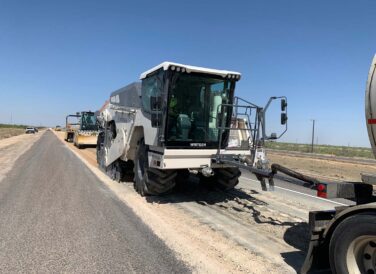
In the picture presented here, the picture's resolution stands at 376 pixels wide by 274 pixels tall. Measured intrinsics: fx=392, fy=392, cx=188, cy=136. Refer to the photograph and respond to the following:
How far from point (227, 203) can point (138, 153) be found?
9.08 feet

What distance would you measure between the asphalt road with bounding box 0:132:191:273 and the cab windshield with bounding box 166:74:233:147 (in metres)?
2.07

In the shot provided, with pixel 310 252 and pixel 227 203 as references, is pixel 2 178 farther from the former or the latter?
pixel 310 252

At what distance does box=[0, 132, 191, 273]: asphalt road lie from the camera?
4.91m

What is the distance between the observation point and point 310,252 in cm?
432

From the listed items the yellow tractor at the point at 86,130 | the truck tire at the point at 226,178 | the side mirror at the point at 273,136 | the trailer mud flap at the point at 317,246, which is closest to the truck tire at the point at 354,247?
the trailer mud flap at the point at 317,246

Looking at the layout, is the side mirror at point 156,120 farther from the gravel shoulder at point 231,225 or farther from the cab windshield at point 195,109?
the gravel shoulder at point 231,225

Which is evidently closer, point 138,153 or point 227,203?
point 227,203

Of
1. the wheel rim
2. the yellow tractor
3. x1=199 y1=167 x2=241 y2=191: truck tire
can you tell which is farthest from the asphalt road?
the yellow tractor

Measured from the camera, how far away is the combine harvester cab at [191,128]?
8484mm

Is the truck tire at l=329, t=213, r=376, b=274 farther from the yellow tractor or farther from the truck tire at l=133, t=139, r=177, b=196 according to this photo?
the yellow tractor

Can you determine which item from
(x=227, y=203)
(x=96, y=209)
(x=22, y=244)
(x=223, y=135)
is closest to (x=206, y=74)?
(x=223, y=135)

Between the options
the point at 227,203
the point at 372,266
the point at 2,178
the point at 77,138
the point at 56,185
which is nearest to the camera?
the point at 372,266

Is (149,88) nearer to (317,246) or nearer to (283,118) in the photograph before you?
(283,118)

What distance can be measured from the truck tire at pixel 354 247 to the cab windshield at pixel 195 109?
5.12 metres
